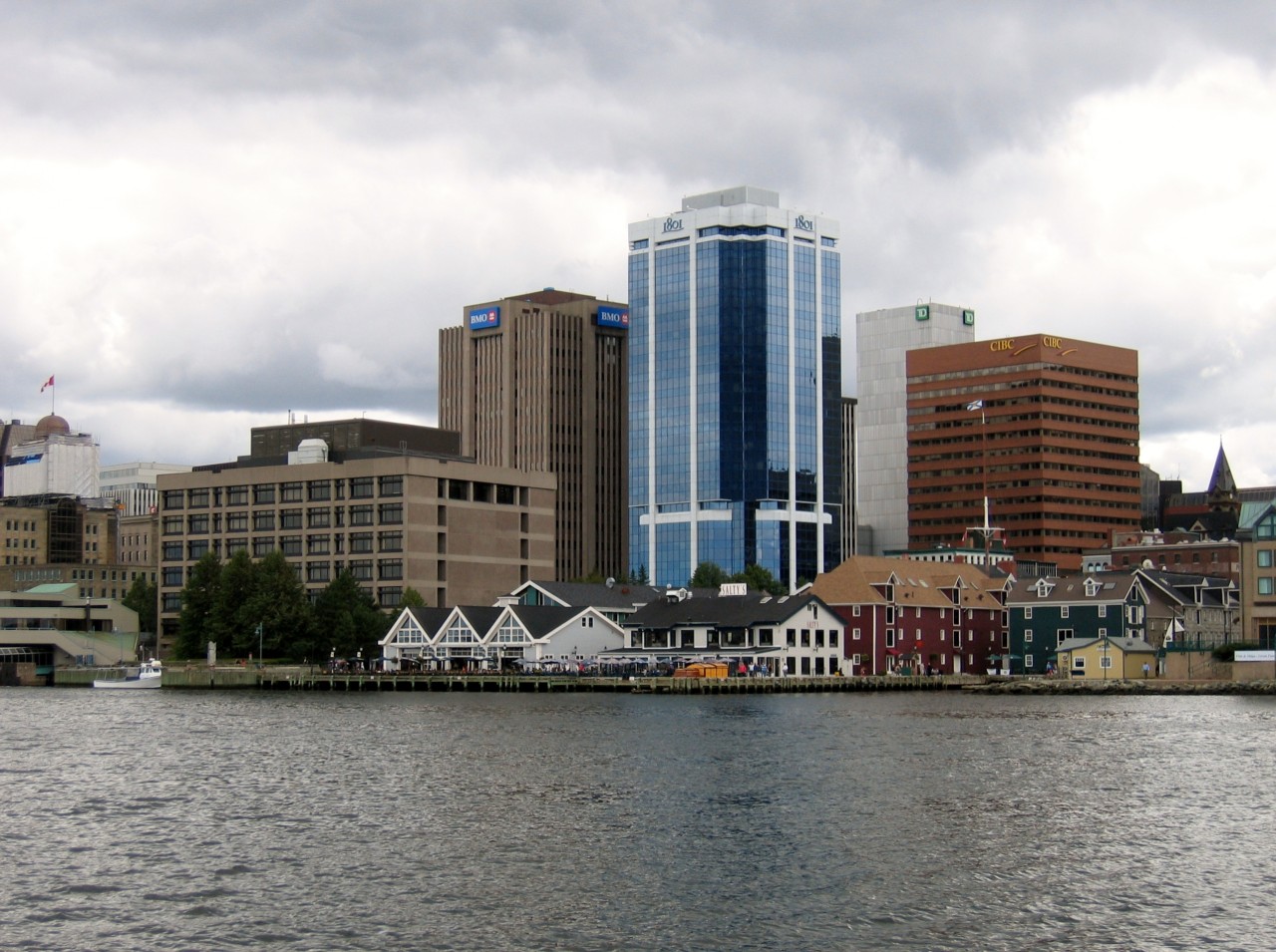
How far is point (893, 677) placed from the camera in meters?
164

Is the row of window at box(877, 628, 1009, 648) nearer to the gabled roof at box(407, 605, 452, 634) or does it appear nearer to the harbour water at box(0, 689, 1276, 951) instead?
the gabled roof at box(407, 605, 452, 634)

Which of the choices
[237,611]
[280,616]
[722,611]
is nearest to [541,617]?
[722,611]

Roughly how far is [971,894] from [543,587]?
136 m

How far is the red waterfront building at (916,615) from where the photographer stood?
174375 millimetres

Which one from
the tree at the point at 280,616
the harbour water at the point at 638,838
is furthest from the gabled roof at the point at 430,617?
the harbour water at the point at 638,838

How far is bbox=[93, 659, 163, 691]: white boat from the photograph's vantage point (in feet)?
571

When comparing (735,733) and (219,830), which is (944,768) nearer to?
(735,733)

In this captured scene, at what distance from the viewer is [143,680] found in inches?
6855

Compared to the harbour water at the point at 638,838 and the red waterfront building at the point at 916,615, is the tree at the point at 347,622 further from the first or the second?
the harbour water at the point at 638,838

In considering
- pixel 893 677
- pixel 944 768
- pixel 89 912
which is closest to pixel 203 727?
pixel 944 768

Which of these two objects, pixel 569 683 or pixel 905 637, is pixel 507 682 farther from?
pixel 905 637

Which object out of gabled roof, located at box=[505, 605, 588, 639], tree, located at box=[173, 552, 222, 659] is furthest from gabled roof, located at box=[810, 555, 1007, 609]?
tree, located at box=[173, 552, 222, 659]

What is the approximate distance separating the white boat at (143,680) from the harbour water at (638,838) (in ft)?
230

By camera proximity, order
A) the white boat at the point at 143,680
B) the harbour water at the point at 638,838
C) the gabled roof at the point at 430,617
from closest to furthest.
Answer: the harbour water at the point at 638,838, the white boat at the point at 143,680, the gabled roof at the point at 430,617
